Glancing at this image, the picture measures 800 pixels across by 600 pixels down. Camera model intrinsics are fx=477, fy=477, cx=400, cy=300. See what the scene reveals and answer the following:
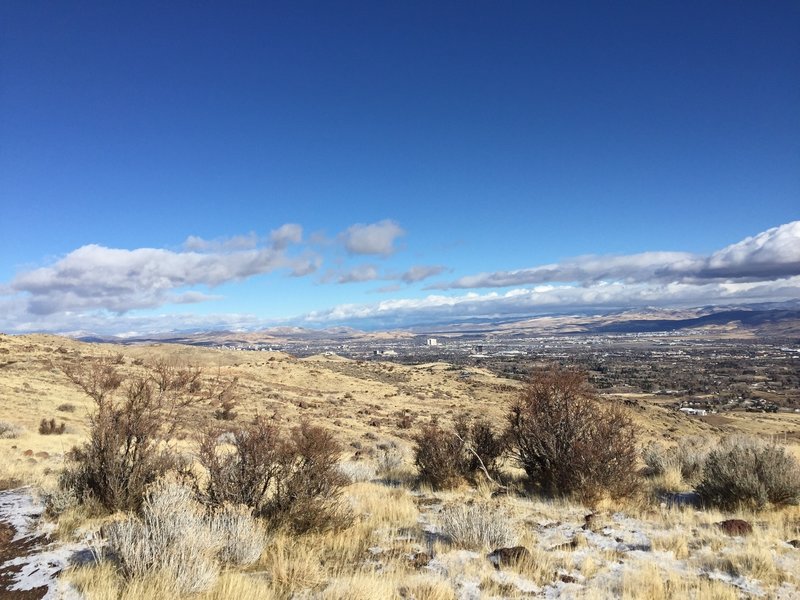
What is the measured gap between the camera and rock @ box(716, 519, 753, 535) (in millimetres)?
6672

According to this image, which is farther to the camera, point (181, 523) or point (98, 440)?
point (98, 440)

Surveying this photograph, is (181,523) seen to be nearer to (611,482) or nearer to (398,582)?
(398,582)

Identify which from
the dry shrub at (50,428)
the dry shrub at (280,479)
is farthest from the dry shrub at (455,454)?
the dry shrub at (50,428)

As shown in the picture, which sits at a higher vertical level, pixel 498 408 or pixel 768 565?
pixel 768 565

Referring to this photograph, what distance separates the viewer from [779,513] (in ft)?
24.7

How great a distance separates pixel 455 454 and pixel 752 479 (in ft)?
17.8

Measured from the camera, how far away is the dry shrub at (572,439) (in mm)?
8539

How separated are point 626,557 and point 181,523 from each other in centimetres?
529

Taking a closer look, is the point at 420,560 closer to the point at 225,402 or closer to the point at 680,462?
the point at 680,462

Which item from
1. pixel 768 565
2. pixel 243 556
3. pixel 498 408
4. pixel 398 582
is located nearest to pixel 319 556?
pixel 243 556

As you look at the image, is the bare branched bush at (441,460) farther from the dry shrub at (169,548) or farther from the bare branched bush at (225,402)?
the bare branched bush at (225,402)

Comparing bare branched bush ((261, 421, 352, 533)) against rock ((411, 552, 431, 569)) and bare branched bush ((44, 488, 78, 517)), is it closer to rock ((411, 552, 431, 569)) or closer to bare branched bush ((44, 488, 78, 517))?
rock ((411, 552, 431, 569))

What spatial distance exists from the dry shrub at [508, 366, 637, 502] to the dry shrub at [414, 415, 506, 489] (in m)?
1.05

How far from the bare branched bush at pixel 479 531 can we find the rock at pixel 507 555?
0.79 feet
